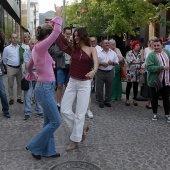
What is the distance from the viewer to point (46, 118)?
13.4ft

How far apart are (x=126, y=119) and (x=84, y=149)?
2044 mm

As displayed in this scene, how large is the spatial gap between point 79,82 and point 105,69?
309cm

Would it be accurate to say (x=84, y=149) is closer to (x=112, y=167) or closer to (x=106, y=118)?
(x=112, y=167)

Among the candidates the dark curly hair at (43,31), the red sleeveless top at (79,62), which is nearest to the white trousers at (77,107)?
the red sleeveless top at (79,62)

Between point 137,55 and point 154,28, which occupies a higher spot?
point 154,28

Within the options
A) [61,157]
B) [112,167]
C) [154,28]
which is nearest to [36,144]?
[61,157]

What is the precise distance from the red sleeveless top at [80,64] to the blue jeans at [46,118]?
0.61m

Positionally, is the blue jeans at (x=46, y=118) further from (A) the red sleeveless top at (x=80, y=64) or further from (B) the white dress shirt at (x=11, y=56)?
(B) the white dress shirt at (x=11, y=56)

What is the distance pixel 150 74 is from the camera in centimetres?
623

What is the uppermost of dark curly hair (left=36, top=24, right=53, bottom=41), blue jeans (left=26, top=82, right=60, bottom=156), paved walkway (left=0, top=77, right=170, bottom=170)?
dark curly hair (left=36, top=24, right=53, bottom=41)

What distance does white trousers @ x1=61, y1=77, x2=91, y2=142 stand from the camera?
14.5 ft

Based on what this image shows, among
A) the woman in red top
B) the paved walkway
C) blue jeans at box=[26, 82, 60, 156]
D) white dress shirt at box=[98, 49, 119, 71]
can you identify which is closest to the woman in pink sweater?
blue jeans at box=[26, 82, 60, 156]

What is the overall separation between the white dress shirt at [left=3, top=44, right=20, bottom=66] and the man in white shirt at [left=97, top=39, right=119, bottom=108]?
2.21 meters

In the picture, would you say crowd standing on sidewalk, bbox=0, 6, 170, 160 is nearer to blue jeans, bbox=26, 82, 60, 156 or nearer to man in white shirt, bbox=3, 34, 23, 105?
blue jeans, bbox=26, 82, 60, 156
